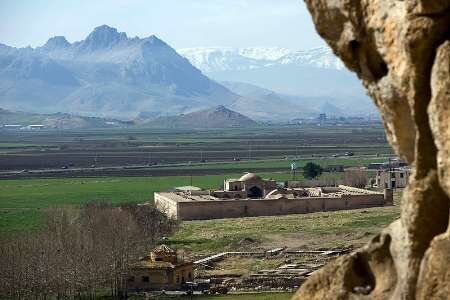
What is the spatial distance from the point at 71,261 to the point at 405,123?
31121mm

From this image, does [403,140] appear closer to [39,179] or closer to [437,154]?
[437,154]

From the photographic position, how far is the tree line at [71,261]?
37531 millimetres

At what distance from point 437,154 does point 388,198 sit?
2457 inches

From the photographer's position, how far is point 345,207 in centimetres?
6956

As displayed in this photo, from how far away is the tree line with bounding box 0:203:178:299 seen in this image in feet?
123

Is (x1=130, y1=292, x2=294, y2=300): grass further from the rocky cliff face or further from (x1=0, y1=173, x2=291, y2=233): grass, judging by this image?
the rocky cliff face

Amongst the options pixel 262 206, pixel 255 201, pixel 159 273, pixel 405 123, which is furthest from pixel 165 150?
pixel 405 123

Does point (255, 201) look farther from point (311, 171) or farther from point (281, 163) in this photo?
point (281, 163)

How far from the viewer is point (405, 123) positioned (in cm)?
938

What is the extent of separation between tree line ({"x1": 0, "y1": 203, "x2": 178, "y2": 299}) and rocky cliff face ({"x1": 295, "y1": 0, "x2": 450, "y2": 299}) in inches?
1104

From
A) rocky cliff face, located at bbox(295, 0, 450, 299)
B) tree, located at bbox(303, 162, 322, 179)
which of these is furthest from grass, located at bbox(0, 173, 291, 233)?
rocky cliff face, located at bbox(295, 0, 450, 299)

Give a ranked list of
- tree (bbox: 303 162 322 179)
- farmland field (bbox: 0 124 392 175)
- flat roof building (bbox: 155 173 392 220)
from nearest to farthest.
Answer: flat roof building (bbox: 155 173 392 220)
tree (bbox: 303 162 322 179)
farmland field (bbox: 0 124 392 175)

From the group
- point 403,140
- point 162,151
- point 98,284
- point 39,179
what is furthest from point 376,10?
point 162,151

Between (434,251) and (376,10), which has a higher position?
(376,10)
